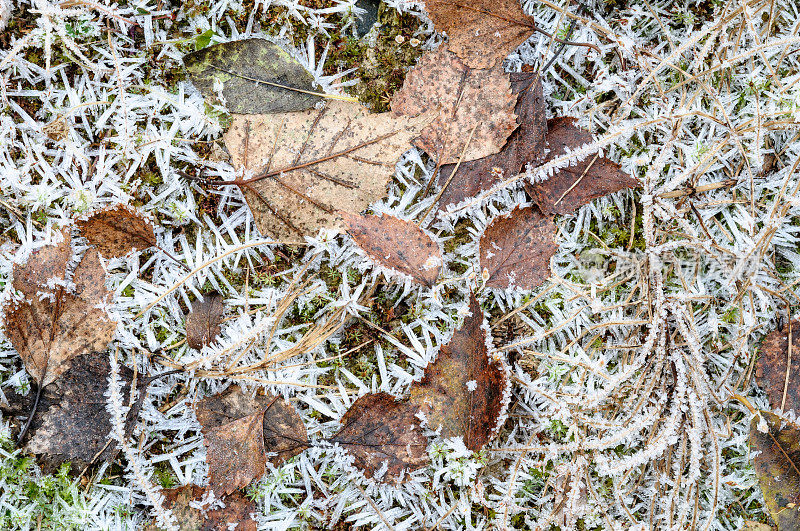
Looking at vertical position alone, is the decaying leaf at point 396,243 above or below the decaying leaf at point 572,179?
below

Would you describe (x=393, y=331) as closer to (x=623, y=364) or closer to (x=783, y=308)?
(x=623, y=364)

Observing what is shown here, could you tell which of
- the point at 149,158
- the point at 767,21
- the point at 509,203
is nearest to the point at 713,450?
the point at 509,203

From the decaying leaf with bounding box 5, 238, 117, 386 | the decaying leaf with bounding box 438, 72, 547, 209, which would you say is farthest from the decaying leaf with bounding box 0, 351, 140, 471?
the decaying leaf with bounding box 438, 72, 547, 209

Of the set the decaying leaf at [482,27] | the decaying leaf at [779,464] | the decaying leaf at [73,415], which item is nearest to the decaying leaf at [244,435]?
the decaying leaf at [73,415]

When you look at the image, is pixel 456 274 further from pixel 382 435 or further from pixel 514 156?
pixel 382 435

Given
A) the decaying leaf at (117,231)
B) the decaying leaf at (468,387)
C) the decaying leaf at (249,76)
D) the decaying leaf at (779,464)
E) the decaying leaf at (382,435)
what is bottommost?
the decaying leaf at (779,464)

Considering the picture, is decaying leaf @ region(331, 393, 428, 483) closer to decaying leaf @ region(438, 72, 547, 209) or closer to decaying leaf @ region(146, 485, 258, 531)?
decaying leaf @ region(146, 485, 258, 531)

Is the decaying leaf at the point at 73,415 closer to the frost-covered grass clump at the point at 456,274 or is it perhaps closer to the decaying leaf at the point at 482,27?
the frost-covered grass clump at the point at 456,274
